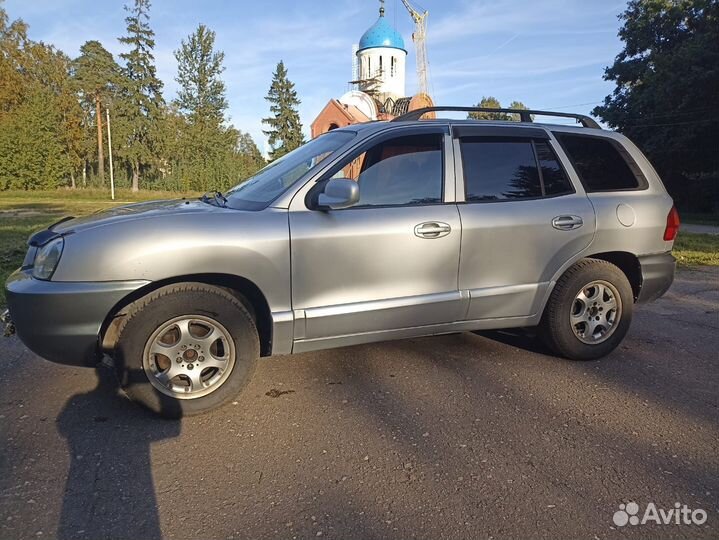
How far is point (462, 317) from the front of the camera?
3.83 metres

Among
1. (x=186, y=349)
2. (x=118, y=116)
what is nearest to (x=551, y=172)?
(x=186, y=349)

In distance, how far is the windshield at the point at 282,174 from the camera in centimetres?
353

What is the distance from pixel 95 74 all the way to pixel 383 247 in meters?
56.7

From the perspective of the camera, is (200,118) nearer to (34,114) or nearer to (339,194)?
(34,114)

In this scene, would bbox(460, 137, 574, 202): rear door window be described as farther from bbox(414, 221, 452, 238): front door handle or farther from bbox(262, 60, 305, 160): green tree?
bbox(262, 60, 305, 160): green tree

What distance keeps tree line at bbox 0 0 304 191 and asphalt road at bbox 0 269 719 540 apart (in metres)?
44.1

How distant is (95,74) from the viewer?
1993 inches

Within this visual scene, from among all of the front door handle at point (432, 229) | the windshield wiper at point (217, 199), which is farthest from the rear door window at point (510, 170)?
the windshield wiper at point (217, 199)

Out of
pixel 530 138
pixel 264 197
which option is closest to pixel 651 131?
pixel 530 138

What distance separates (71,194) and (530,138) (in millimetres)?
39370

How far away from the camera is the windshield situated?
139 inches

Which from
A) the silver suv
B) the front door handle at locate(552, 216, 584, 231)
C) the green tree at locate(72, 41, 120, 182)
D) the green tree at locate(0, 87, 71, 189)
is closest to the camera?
the silver suv

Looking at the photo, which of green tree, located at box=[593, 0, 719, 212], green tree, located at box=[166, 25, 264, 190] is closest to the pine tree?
green tree, located at box=[166, 25, 264, 190]

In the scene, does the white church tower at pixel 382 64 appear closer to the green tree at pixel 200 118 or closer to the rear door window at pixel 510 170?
the green tree at pixel 200 118
